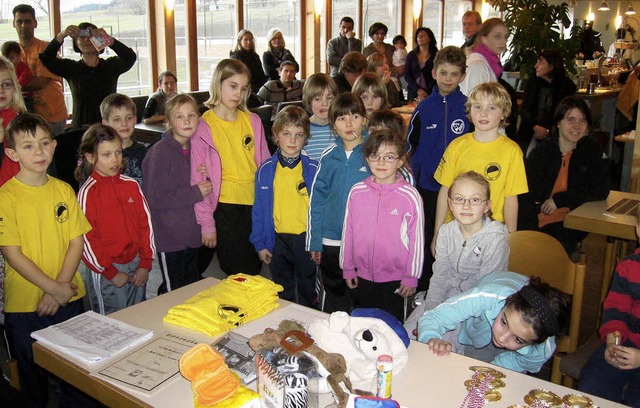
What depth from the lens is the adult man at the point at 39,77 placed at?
5.33 m

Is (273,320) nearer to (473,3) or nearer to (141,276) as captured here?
(141,276)

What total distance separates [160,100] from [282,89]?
1591mm

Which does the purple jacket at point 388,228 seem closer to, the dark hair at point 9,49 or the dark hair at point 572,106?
the dark hair at point 572,106

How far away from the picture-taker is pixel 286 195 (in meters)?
3.09

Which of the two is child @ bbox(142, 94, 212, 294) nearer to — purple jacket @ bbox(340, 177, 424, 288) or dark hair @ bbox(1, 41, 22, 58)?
purple jacket @ bbox(340, 177, 424, 288)

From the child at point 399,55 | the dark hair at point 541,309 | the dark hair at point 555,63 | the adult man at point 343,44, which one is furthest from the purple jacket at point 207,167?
the child at point 399,55

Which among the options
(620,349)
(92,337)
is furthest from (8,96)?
(620,349)

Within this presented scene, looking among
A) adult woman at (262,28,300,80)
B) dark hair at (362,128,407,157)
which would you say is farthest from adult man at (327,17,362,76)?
dark hair at (362,128,407,157)

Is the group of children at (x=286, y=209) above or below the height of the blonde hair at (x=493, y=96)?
below

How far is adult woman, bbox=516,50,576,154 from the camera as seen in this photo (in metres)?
5.48

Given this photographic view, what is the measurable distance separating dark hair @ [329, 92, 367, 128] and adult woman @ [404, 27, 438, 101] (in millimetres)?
5155

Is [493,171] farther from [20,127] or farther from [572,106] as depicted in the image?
[20,127]

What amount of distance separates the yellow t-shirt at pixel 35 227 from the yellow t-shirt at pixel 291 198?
3.15ft

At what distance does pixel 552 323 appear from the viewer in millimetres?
1778
